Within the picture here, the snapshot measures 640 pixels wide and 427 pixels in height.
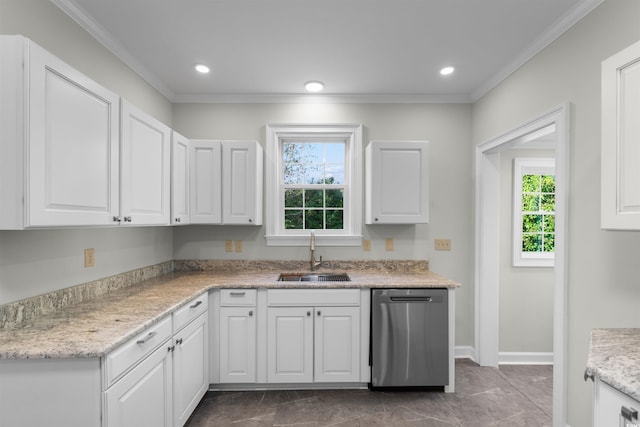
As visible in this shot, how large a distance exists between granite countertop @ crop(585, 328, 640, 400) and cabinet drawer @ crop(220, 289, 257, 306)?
2.10m

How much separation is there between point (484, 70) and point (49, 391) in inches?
137

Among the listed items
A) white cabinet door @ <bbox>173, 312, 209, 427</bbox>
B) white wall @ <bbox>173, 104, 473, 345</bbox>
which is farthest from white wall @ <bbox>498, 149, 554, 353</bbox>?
white cabinet door @ <bbox>173, 312, 209, 427</bbox>

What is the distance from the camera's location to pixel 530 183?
356 cm

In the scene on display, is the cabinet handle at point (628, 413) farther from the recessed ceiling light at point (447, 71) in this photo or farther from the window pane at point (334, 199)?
the window pane at point (334, 199)

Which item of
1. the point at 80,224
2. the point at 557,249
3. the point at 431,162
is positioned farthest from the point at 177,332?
the point at 431,162

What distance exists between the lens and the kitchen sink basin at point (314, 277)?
3.03 m

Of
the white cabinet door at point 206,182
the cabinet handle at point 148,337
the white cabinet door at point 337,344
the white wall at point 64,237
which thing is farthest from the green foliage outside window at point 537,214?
the white wall at point 64,237

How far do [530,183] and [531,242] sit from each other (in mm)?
645

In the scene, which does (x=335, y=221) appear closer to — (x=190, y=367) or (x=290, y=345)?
(x=290, y=345)

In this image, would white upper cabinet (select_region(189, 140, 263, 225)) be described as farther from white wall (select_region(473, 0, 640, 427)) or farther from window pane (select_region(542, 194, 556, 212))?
window pane (select_region(542, 194, 556, 212))

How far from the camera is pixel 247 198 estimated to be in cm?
298

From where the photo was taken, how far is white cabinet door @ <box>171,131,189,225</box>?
2.55 meters

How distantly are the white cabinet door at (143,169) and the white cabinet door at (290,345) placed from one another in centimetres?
Result: 117

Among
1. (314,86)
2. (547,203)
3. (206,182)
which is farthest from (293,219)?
(547,203)
